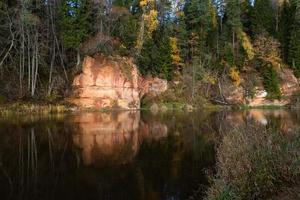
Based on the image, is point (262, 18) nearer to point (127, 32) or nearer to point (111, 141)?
point (127, 32)

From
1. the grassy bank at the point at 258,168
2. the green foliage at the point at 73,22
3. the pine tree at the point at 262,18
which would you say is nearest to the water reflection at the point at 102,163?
the grassy bank at the point at 258,168

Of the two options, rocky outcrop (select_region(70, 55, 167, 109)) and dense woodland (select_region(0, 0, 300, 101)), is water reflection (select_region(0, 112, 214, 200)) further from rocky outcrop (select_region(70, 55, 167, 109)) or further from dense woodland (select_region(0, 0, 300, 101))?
rocky outcrop (select_region(70, 55, 167, 109))

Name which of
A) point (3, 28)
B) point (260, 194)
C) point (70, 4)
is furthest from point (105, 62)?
point (260, 194)

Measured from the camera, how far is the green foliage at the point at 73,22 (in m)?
46.4

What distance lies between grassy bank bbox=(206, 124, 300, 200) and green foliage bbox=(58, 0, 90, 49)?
39.8 metres

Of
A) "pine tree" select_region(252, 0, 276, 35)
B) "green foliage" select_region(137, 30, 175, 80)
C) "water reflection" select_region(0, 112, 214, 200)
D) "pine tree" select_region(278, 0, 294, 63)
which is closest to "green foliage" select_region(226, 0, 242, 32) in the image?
"pine tree" select_region(252, 0, 276, 35)

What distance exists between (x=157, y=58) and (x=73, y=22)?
45.1 feet

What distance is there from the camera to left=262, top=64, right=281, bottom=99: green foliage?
55969 mm

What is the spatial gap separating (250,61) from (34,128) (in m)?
43.7

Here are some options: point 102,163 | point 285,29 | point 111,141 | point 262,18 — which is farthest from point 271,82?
point 102,163

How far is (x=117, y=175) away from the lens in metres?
12.1

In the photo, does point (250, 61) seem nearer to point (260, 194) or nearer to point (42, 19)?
point (42, 19)

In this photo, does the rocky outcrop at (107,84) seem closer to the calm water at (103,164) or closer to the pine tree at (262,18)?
the calm water at (103,164)

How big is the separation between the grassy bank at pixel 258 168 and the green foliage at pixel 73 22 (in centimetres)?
3982
